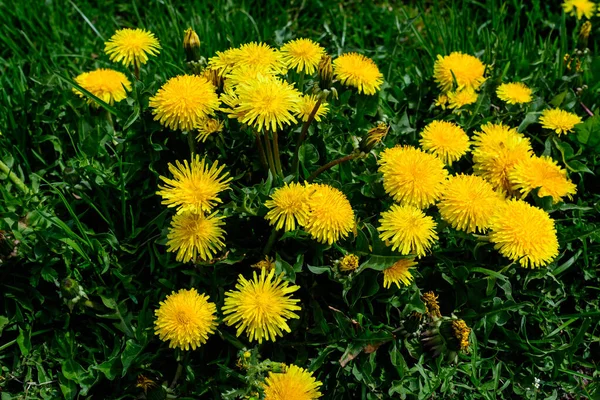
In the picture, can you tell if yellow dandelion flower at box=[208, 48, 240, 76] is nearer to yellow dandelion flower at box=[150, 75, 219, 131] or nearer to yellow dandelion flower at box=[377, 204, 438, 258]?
yellow dandelion flower at box=[150, 75, 219, 131]

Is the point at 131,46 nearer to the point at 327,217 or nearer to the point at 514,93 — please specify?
the point at 327,217

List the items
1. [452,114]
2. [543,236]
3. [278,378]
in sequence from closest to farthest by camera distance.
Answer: [278,378], [543,236], [452,114]

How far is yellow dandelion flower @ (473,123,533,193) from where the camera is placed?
204 cm

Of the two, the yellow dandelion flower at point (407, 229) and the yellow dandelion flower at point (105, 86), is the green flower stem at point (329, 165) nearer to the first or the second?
the yellow dandelion flower at point (407, 229)

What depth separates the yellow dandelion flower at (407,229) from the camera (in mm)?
1742

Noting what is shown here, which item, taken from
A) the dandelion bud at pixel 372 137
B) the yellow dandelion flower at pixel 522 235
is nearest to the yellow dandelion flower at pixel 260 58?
the dandelion bud at pixel 372 137

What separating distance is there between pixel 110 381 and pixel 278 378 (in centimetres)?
61

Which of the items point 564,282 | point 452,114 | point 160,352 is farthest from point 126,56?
point 564,282

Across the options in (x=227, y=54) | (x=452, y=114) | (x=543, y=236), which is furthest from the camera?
(x=452, y=114)

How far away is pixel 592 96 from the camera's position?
2588mm

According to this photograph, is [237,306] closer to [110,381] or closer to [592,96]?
[110,381]

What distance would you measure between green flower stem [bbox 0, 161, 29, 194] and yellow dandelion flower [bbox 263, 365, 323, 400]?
116 centimetres

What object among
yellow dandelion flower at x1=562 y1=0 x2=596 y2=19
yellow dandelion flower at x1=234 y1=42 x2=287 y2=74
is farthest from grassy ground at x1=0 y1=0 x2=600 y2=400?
yellow dandelion flower at x1=562 y1=0 x2=596 y2=19

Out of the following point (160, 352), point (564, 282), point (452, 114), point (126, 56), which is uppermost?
point (126, 56)
